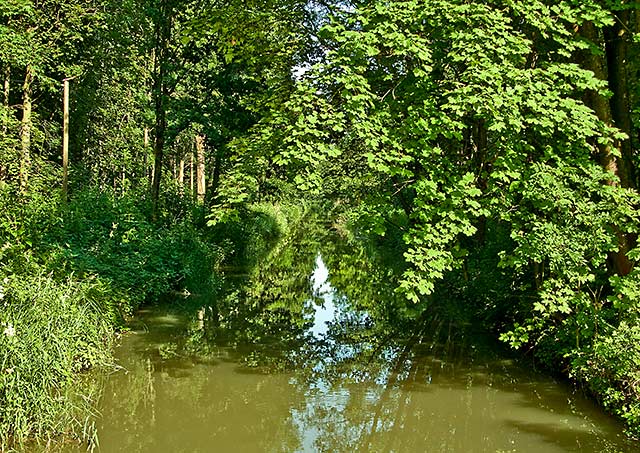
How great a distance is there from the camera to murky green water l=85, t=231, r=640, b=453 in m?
6.79

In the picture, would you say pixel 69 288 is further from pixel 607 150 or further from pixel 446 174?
pixel 607 150

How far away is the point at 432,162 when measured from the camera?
7668 mm

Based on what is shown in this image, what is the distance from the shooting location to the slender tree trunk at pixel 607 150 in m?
7.84

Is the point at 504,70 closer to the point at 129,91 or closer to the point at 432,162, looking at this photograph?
the point at 432,162

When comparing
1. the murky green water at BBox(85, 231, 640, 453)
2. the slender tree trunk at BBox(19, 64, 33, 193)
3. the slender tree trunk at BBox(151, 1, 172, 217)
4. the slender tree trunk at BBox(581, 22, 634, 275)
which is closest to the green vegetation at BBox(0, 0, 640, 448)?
the slender tree trunk at BBox(581, 22, 634, 275)

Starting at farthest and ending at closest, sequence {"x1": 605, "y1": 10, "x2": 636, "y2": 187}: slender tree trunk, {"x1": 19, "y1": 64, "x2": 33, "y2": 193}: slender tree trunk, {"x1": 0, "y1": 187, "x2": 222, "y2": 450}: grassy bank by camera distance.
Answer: {"x1": 19, "y1": 64, "x2": 33, "y2": 193}: slender tree trunk
{"x1": 605, "y1": 10, "x2": 636, "y2": 187}: slender tree trunk
{"x1": 0, "y1": 187, "x2": 222, "y2": 450}: grassy bank

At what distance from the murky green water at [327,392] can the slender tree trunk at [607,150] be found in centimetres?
200

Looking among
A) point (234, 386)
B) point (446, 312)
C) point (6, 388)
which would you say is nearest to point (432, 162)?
point (234, 386)

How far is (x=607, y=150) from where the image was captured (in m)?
7.95

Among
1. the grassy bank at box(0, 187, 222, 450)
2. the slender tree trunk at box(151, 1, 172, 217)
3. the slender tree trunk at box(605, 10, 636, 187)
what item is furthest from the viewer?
the slender tree trunk at box(151, 1, 172, 217)

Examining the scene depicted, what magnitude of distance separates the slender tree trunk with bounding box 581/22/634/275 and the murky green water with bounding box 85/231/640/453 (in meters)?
2.00

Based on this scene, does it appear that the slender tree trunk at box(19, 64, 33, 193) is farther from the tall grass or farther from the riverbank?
the tall grass

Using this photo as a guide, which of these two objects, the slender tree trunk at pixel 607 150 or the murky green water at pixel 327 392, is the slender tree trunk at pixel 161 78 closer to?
the murky green water at pixel 327 392

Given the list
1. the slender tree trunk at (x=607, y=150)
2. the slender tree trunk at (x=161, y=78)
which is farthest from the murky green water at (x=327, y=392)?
the slender tree trunk at (x=161, y=78)
